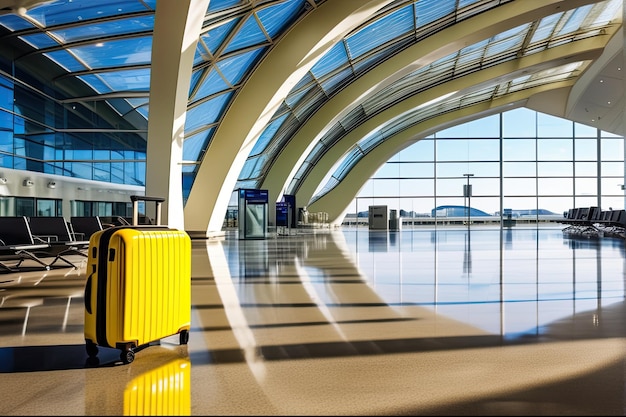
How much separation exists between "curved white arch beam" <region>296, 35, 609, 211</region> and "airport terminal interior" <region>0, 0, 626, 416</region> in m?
0.14

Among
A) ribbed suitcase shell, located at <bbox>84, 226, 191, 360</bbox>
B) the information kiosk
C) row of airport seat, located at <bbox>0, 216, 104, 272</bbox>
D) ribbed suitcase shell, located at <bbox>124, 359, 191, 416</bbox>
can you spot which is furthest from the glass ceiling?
ribbed suitcase shell, located at <bbox>124, 359, 191, 416</bbox>

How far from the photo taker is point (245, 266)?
1279cm

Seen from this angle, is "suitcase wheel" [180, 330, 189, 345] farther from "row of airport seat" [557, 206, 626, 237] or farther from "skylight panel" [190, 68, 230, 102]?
"row of airport seat" [557, 206, 626, 237]

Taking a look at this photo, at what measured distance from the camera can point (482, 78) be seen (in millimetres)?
37500

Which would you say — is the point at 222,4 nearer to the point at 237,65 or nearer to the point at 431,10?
the point at 237,65

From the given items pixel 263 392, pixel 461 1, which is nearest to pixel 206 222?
pixel 461 1

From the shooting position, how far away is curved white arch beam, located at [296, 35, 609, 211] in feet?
117

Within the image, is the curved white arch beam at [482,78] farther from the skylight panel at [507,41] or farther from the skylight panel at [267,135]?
the skylight panel at [267,135]

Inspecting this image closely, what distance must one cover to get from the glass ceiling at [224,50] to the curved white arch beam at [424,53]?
0.37 metres

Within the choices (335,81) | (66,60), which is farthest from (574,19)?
(66,60)

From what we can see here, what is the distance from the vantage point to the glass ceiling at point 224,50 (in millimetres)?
17719

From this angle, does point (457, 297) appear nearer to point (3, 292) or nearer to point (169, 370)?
point (169, 370)

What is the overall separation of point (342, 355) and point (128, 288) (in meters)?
1.73

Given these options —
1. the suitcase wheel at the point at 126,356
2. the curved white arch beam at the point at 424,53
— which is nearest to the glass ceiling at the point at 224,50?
the curved white arch beam at the point at 424,53
